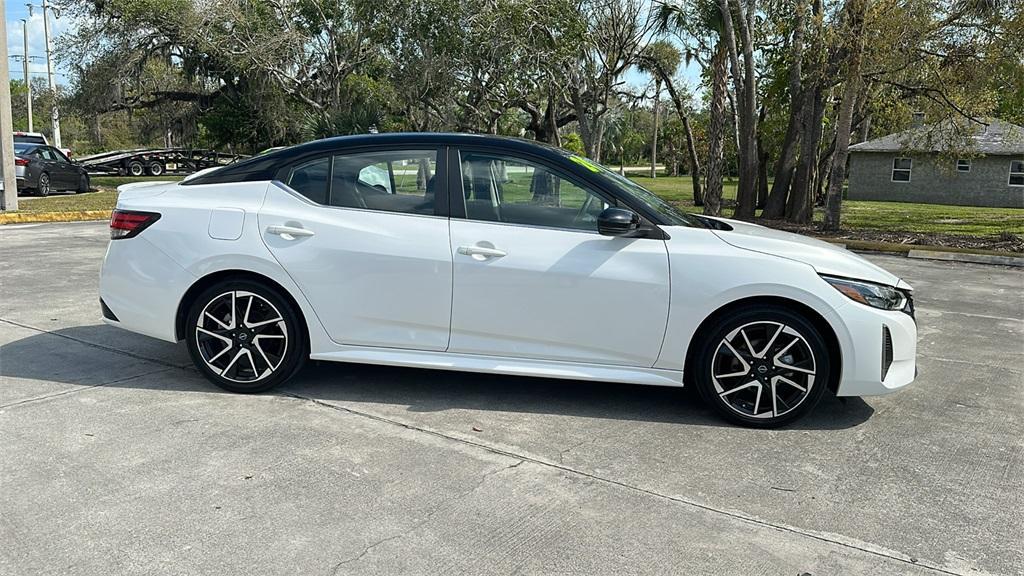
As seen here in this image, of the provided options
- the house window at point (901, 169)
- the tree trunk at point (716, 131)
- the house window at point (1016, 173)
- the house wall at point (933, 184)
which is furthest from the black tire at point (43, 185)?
the house window at point (1016, 173)

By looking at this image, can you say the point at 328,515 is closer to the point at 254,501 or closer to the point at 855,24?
the point at 254,501

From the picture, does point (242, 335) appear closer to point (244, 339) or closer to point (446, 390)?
point (244, 339)

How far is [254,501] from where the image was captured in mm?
3432

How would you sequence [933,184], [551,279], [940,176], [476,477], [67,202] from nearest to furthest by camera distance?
[476,477] < [551,279] < [67,202] < [940,176] < [933,184]

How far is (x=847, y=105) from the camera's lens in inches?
623

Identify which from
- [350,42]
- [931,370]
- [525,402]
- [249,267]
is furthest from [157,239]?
[350,42]

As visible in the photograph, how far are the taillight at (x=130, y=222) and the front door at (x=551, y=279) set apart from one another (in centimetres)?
197

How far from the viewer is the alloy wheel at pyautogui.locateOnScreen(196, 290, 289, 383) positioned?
482 cm

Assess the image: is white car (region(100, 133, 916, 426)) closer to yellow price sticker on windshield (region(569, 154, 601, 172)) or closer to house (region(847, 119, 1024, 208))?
yellow price sticker on windshield (region(569, 154, 601, 172))

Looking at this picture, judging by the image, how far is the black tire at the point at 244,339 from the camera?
189 inches

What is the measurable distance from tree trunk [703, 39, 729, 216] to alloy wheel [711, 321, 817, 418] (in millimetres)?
14256

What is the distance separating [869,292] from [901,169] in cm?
3351

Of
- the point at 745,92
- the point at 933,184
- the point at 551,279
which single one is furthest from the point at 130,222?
the point at 933,184

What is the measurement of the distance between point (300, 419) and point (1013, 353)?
573cm
